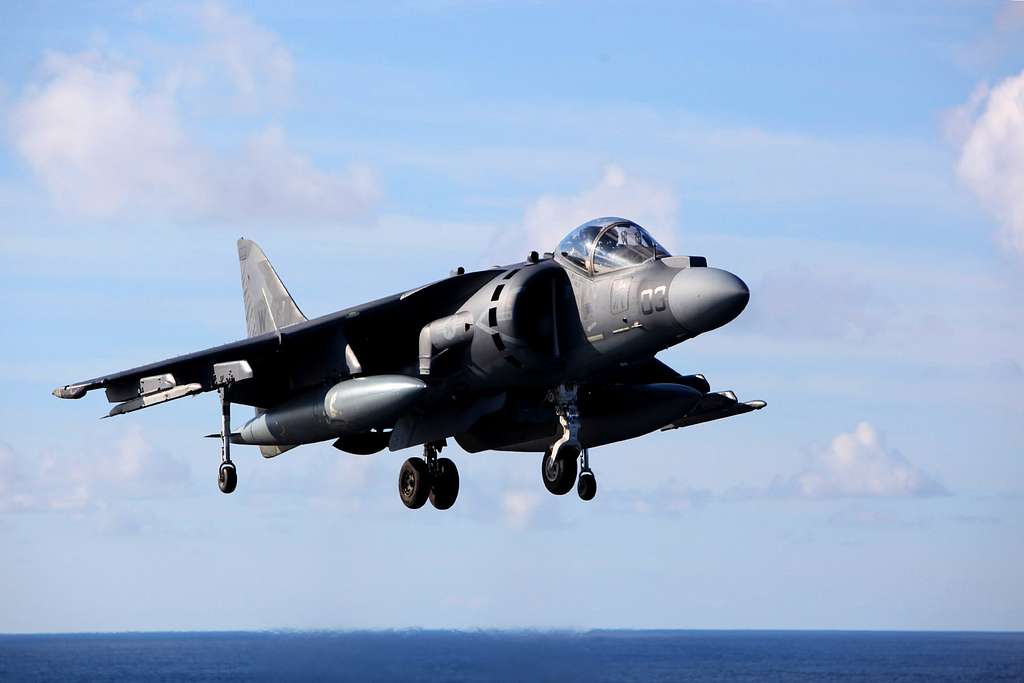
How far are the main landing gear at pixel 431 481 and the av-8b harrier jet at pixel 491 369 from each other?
0.07 feet

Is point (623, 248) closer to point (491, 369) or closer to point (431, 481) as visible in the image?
point (491, 369)

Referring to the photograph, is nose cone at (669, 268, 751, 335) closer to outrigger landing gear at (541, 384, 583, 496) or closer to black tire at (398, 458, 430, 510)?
outrigger landing gear at (541, 384, 583, 496)

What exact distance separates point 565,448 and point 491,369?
1.54 meters

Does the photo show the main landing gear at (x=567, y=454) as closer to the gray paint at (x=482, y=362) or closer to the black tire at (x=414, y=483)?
the gray paint at (x=482, y=362)

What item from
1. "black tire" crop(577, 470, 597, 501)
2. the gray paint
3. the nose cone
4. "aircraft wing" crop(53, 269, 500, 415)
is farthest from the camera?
"aircraft wing" crop(53, 269, 500, 415)

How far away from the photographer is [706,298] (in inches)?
698

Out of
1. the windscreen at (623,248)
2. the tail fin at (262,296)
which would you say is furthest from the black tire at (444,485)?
the windscreen at (623,248)

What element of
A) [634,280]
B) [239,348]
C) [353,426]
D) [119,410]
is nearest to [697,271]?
[634,280]

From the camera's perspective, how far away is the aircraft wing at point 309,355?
2094cm

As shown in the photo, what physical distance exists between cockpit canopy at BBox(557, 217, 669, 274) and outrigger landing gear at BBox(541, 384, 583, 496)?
185cm

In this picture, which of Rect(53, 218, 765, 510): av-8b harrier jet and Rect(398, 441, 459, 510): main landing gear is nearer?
Rect(53, 218, 765, 510): av-8b harrier jet

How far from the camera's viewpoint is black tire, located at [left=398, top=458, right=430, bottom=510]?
74.8 ft

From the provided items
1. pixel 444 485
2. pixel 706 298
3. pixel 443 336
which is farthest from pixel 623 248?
pixel 444 485

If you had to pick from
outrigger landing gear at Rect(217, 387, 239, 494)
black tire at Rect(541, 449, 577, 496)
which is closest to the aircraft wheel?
outrigger landing gear at Rect(217, 387, 239, 494)
